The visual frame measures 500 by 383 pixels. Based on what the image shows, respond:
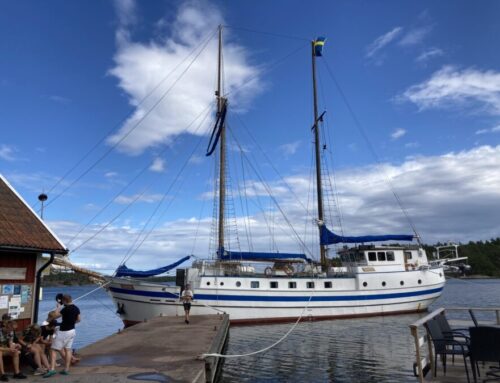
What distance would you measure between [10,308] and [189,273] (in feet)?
50.4

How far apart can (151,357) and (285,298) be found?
16911 mm

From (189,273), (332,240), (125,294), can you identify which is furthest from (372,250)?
(125,294)

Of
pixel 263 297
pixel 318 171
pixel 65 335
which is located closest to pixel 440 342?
pixel 65 335

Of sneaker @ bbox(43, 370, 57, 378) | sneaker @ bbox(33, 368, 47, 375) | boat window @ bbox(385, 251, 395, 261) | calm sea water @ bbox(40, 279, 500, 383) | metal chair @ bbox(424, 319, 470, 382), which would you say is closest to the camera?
metal chair @ bbox(424, 319, 470, 382)

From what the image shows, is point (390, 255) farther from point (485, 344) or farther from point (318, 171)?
point (485, 344)

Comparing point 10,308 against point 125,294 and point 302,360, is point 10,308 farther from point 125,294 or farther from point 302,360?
point 125,294

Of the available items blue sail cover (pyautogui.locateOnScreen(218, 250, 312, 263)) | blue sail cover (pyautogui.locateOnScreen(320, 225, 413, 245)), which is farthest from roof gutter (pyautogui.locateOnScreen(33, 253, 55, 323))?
blue sail cover (pyautogui.locateOnScreen(320, 225, 413, 245))

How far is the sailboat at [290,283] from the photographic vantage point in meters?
24.8

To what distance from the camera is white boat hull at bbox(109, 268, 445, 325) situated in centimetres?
2444

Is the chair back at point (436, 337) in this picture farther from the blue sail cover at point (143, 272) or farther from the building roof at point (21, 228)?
the blue sail cover at point (143, 272)

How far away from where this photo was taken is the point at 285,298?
26.5 metres

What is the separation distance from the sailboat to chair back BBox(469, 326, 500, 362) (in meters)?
19.2

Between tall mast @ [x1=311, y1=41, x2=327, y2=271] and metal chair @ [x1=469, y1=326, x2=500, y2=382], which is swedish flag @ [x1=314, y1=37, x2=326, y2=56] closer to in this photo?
tall mast @ [x1=311, y1=41, x2=327, y2=271]

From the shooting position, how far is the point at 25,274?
35.0 feet
